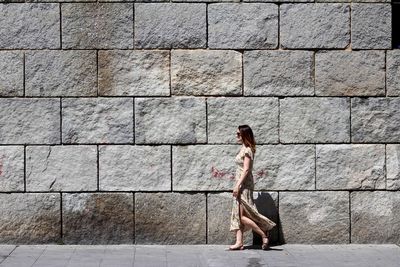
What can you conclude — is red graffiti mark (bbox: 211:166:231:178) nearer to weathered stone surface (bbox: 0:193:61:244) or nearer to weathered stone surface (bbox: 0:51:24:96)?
weathered stone surface (bbox: 0:193:61:244)

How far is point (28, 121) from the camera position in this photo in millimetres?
10047

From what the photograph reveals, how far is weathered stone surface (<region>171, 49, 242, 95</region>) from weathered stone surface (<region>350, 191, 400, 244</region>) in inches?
93.8

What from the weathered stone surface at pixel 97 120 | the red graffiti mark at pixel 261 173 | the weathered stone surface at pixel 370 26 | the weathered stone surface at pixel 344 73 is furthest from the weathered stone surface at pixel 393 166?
the weathered stone surface at pixel 97 120

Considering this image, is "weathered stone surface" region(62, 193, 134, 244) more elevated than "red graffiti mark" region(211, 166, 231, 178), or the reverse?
"red graffiti mark" region(211, 166, 231, 178)

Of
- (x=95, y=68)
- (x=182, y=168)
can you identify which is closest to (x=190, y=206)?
(x=182, y=168)

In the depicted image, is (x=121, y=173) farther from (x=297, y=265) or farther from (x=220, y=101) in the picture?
(x=297, y=265)

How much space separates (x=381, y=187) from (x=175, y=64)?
3.45 metres

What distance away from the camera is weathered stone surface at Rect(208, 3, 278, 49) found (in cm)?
1016

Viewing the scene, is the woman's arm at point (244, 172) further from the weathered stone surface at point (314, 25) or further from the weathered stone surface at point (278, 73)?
the weathered stone surface at point (314, 25)

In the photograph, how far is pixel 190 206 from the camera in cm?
1008

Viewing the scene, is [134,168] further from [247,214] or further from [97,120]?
[247,214]

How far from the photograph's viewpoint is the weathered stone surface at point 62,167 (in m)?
10.0

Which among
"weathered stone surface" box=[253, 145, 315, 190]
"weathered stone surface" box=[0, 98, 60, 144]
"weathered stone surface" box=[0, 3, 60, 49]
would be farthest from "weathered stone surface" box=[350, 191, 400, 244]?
"weathered stone surface" box=[0, 3, 60, 49]

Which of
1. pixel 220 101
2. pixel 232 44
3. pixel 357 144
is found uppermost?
pixel 232 44
